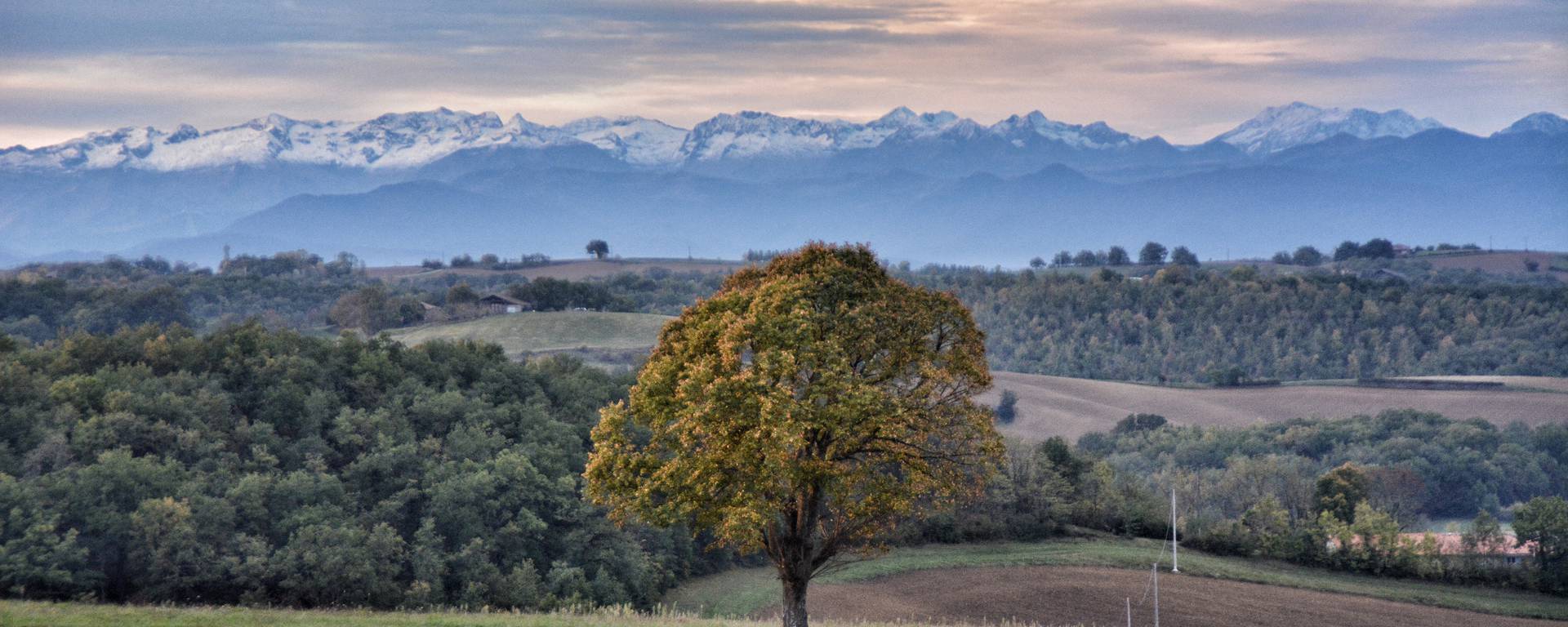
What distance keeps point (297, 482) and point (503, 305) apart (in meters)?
127

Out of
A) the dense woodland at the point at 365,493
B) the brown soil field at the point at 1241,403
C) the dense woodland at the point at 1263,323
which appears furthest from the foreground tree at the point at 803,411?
the dense woodland at the point at 1263,323

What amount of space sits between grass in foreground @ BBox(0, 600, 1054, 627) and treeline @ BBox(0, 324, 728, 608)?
788 cm

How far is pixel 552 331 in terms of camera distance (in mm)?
149375

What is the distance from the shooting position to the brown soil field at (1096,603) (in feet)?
160

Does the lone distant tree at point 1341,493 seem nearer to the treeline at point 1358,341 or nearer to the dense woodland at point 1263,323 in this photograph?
the dense woodland at point 1263,323

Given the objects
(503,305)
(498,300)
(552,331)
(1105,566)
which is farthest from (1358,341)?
(1105,566)

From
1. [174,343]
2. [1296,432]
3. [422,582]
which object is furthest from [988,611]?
[1296,432]

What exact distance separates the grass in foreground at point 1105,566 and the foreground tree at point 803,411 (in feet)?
77.8

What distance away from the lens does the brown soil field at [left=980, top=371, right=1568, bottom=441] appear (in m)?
124

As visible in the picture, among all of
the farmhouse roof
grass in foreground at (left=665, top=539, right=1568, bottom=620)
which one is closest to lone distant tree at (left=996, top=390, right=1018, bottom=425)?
grass in foreground at (left=665, top=539, right=1568, bottom=620)

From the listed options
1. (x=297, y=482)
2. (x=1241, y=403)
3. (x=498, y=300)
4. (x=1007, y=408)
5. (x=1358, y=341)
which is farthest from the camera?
(x=1358, y=341)

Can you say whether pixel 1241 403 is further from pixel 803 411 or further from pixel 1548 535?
pixel 803 411

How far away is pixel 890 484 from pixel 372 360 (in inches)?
1705

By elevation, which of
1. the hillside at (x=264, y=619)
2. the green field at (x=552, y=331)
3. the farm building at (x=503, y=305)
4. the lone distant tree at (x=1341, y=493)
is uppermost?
the farm building at (x=503, y=305)
